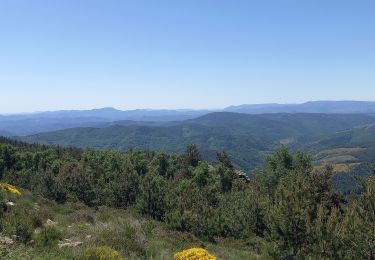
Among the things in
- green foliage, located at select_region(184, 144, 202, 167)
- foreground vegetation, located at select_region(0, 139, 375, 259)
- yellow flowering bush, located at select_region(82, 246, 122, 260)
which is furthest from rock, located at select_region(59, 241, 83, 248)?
green foliage, located at select_region(184, 144, 202, 167)

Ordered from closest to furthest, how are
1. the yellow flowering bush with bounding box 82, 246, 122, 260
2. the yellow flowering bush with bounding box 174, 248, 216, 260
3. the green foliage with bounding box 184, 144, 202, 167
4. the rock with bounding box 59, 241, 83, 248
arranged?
the yellow flowering bush with bounding box 82, 246, 122, 260 → the yellow flowering bush with bounding box 174, 248, 216, 260 → the rock with bounding box 59, 241, 83, 248 → the green foliage with bounding box 184, 144, 202, 167

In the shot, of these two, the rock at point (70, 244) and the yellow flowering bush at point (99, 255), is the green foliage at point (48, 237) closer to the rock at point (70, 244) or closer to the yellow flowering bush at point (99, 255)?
the rock at point (70, 244)

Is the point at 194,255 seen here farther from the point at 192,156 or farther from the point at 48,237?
the point at 192,156

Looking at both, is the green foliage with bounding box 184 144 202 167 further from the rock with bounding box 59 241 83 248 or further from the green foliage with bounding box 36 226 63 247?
the rock with bounding box 59 241 83 248

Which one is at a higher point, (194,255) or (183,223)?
(194,255)

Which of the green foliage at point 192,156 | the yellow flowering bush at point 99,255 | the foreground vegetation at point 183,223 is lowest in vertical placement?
the green foliage at point 192,156

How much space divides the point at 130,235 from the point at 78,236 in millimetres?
2515

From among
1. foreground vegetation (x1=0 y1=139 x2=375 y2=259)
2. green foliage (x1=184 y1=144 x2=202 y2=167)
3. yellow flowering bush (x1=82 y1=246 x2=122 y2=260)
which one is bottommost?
green foliage (x1=184 y1=144 x2=202 y2=167)

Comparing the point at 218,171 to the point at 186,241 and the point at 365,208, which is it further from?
the point at 365,208

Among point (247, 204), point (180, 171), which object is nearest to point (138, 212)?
point (247, 204)

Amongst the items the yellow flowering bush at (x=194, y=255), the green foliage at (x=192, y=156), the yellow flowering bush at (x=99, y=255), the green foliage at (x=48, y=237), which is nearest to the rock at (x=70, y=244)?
the green foliage at (x=48, y=237)

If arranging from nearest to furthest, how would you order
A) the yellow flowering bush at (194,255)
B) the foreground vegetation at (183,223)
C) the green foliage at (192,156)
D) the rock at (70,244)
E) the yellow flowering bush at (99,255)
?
the yellow flowering bush at (99,255) → the yellow flowering bush at (194,255) → the rock at (70,244) → the foreground vegetation at (183,223) → the green foliage at (192,156)

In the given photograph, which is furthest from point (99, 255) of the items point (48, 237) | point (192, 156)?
point (192, 156)

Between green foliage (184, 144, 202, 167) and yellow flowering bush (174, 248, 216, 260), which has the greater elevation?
yellow flowering bush (174, 248, 216, 260)
